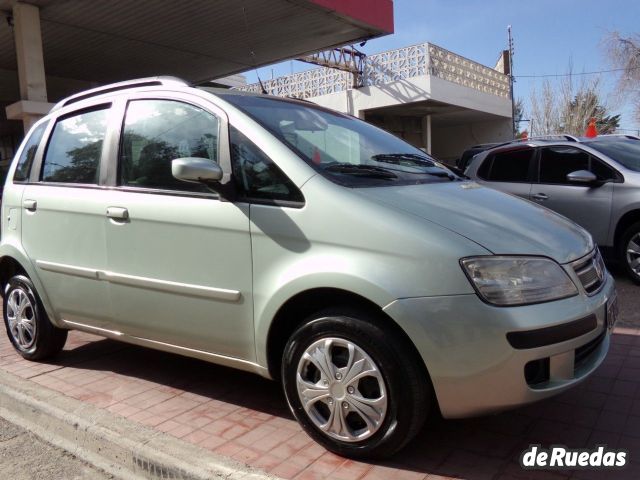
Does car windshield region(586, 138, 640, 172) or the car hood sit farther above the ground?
car windshield region(586, 138, 640, 172)

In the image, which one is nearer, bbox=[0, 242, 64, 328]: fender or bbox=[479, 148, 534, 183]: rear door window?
bbox=[0, 242, 64, 328]: fender

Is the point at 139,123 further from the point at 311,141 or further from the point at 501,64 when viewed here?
the point at 501,64

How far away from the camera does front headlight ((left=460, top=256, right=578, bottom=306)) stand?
229 cm

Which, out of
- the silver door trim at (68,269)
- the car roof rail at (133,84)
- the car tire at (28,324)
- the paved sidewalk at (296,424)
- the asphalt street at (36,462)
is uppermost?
the car roof rail at (133,84)

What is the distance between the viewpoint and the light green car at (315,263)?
2.32 m

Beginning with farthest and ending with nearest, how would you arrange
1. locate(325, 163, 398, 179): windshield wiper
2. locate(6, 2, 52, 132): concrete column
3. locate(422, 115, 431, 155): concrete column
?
locate(422, 115, 431, 155): concrete column
locate(6, 2, 52, 132): concrete column
locate(325, 163, 398, 179): windshield wiper

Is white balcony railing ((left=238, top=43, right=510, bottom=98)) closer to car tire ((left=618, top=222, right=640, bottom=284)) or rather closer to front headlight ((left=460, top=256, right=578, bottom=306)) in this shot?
car tire ((left=618, top=222, right=640, bottom=284))

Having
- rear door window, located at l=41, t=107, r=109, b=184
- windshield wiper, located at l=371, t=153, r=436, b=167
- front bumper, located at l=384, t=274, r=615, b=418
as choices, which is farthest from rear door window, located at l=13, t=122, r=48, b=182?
front bumper, located at l=384, t=274, r=615, b=418

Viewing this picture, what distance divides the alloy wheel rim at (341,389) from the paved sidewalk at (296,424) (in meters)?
0.18

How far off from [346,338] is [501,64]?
38.9 m

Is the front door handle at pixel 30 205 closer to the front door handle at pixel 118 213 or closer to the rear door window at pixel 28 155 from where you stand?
the rear door window at pixel 28 155

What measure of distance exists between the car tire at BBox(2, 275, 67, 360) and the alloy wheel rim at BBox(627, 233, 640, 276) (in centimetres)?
558

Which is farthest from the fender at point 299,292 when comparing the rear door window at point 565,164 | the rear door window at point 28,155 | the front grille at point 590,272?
the rear door window at point 565,164

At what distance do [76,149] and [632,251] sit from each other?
550 cm
